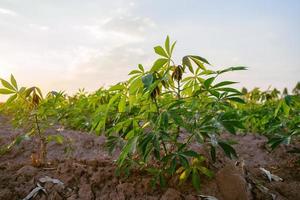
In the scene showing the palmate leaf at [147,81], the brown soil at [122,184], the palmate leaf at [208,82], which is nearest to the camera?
the palmate leaf at [147,81]

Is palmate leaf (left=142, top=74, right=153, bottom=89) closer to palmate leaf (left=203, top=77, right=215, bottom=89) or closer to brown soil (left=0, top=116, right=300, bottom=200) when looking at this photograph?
palmate leaf (left=203, top=77, right=215, bottom=89)

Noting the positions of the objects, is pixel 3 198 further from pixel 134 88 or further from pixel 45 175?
pixel 134 88

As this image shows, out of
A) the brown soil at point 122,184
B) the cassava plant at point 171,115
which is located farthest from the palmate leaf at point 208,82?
the brown soil at point 122,184

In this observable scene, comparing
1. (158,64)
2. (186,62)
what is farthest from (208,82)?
(158,64)

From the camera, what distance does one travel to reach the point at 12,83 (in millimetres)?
1865

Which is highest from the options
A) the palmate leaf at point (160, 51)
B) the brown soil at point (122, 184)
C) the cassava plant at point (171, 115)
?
the palmate leaf at point (160, 51)

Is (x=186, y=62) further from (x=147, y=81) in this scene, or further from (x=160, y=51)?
(x=147, y=81)

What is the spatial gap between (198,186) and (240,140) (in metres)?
2.18

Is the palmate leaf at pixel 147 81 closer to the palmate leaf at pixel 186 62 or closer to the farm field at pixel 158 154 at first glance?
the farm field at pixel 158 154

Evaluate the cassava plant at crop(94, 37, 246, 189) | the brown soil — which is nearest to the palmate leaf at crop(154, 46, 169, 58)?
the cassava plant at crop(94, 37, 246, 189)

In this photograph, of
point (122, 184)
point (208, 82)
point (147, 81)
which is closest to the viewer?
point (147, 81)

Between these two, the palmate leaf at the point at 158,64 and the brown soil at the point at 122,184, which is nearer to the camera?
the palmate leaf at the point at 158,64

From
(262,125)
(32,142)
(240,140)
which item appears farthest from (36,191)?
(262,125)

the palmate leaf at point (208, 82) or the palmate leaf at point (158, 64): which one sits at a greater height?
the palmate leaf at point (158, 64)
